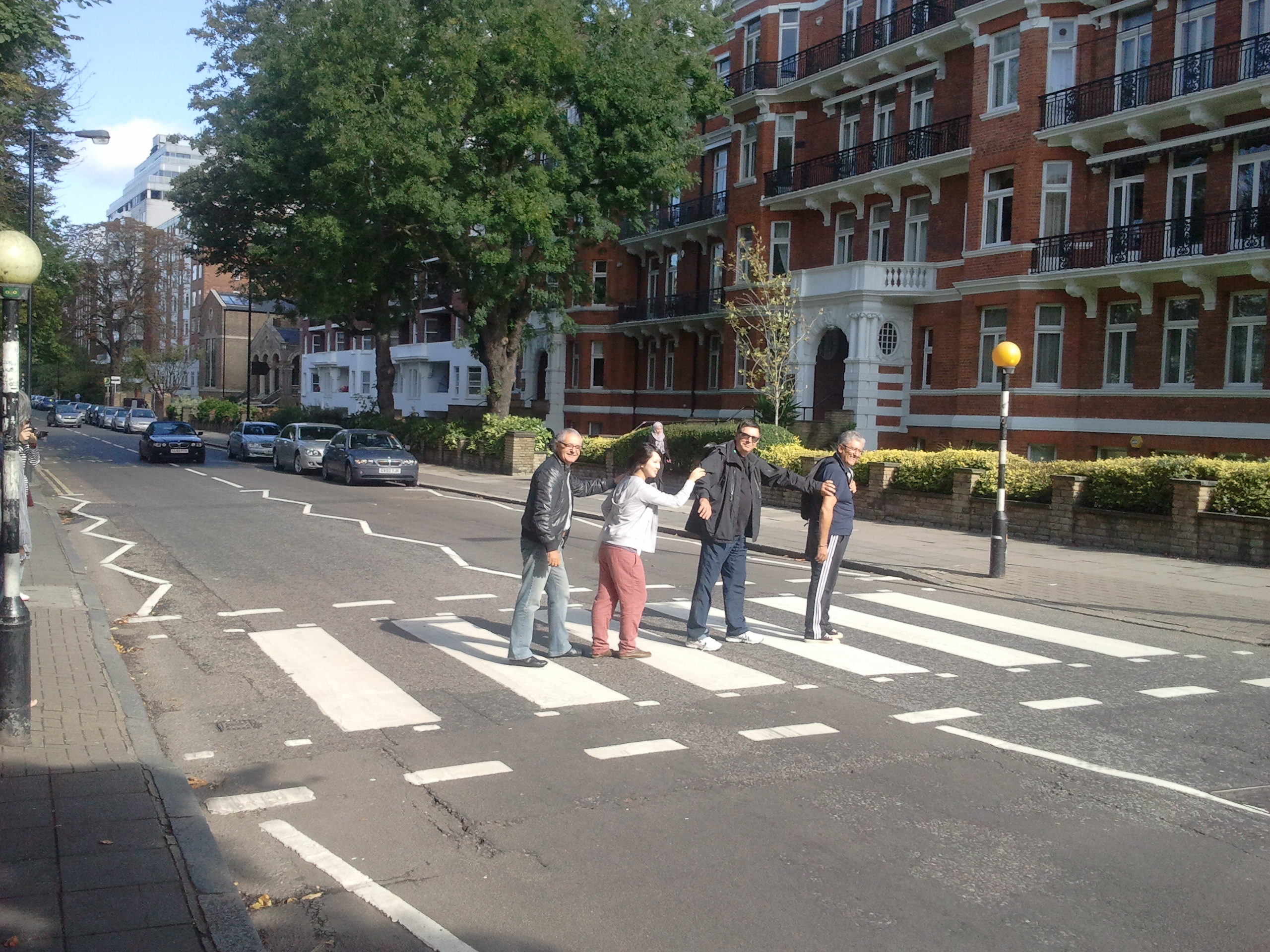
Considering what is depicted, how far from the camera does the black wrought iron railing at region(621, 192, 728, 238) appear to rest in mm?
39031

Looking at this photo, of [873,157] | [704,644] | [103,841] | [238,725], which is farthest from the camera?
[873,157]

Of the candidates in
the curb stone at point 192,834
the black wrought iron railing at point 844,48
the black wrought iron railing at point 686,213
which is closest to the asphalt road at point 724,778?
the curb stone at point 192,834

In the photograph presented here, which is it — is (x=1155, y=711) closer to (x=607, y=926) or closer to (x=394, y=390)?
(x=607, y=926)

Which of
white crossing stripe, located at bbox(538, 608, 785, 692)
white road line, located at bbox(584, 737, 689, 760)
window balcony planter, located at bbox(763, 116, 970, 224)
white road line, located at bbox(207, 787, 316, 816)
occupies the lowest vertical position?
white road line, located at bbox(207, 787, 316, 816)

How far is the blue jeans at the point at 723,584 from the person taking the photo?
931cm

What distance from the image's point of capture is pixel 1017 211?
27.3m

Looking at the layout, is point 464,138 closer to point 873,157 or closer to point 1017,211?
point 873,157

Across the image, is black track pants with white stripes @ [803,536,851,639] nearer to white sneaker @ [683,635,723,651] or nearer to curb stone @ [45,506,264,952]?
white sneaker @ [683,635,723,651]

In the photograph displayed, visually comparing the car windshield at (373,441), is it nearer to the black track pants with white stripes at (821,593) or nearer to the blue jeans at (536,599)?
the black track pants with white stripes at (821,593)

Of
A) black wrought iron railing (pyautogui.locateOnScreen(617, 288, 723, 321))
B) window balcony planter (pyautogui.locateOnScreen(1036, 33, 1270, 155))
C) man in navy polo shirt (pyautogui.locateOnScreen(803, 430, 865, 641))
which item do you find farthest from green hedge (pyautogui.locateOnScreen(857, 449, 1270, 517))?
black wrought iron railing (pyautogui.locateOnScreen(617, 288, 723, 321))

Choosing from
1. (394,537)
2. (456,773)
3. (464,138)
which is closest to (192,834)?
(456,773)

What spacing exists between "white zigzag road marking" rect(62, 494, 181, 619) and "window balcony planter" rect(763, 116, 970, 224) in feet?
70.7

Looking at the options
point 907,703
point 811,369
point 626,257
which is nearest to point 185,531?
point 907,703

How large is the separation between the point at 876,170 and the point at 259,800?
2961 centimetres
